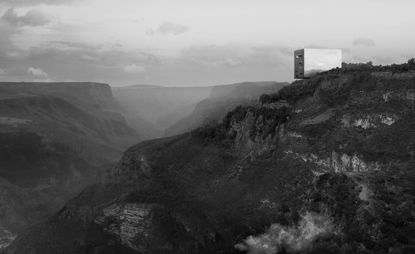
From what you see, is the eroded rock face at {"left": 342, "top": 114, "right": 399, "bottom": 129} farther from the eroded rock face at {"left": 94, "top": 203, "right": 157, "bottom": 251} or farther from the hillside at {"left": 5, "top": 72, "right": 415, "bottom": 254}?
the eroded rock face at {"left": 94, "top": 203, "right": 157, "bottom": 251}

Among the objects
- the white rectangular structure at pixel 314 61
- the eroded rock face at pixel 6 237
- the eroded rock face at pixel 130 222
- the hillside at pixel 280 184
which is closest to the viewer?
the hillside at pixel 280 184

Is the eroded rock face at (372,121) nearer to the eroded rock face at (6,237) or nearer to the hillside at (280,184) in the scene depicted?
the hillside at (280,184)

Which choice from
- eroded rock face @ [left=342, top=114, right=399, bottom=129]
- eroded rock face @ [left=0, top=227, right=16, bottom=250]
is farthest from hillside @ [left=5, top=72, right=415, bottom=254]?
eroded rock face @ [left=0, top=227, right=16, bottom=250]

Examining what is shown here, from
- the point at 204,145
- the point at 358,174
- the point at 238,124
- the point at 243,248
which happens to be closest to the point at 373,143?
the point at 358,174

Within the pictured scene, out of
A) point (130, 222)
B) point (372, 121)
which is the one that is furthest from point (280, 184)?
point (130, 222)

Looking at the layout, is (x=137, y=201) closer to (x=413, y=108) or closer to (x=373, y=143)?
(x=373, y=143)

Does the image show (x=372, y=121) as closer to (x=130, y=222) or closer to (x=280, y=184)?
(x=280, y=184)

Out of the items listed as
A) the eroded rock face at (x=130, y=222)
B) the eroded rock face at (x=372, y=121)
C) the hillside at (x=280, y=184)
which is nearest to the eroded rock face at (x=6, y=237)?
the hillside at (x=280, y=184)
